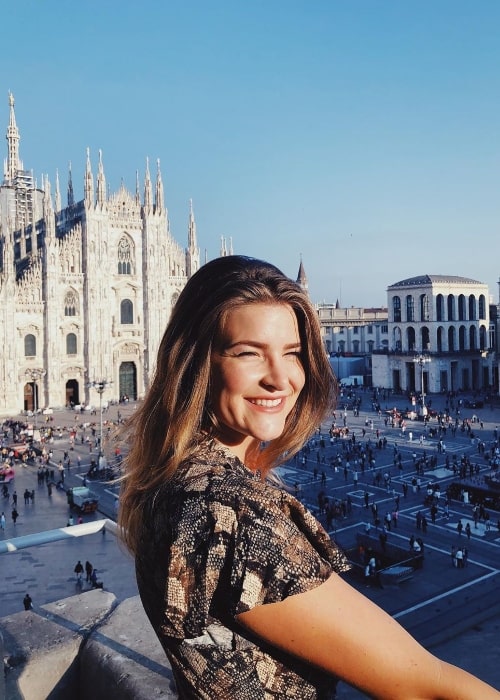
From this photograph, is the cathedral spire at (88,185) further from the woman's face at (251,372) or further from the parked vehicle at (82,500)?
the woman's face at (251,372)

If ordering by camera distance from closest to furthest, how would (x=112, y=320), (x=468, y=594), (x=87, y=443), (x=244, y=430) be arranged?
(x=244, y=430), (x=468, y=594), (x=87, y=443), (x=112, y=320)

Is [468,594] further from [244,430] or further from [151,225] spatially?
[151,225]

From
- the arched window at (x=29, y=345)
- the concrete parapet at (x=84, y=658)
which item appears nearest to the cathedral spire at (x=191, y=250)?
the arched window at (x=29, y=345)

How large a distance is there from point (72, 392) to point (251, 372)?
159 ft

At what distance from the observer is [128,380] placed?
5103cm

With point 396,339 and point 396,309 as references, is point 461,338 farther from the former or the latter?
point 396,309

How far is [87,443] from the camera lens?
117 ft

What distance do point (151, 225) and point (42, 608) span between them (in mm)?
49321

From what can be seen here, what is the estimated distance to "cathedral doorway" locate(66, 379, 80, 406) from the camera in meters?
47.9

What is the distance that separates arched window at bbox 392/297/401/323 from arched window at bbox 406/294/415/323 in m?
1.06

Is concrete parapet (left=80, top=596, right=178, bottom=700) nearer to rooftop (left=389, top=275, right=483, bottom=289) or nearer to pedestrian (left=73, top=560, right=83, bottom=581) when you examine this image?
pedestrian (left=73, top=560, right=83, bottom=581)

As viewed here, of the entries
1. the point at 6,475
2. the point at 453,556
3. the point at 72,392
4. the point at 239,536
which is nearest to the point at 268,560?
the point at 239,536

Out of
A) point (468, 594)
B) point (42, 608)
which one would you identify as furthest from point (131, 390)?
point (42, 608)

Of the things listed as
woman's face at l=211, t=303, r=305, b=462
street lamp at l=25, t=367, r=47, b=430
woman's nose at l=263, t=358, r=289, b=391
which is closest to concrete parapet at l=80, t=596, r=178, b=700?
woman's face at l=211, t=303, r=305, b=462
